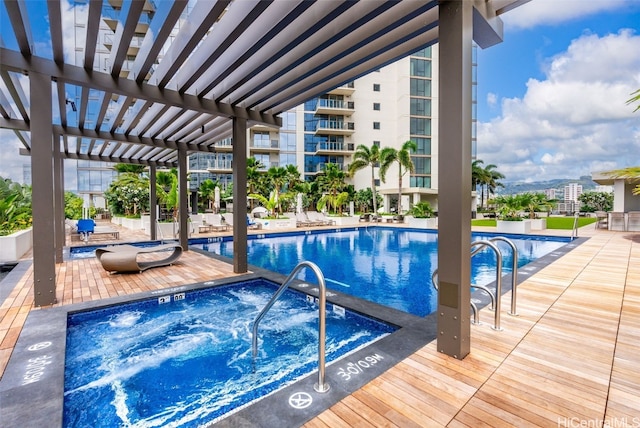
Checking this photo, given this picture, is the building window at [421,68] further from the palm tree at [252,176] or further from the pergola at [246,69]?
the pergola at [246,69]

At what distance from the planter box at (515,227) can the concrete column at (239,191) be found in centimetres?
1350

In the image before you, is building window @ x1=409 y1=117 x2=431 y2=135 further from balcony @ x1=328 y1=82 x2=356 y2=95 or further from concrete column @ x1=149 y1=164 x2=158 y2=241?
concrete column @ x1=149 y1=164 x2=158 y2=241

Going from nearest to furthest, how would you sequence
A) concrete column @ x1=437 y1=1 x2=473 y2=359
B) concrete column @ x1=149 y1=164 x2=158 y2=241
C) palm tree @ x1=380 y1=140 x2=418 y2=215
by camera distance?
1. concrete column @ x1=437 y1=1 x2=473 y2=359
2. concrete column @ x1=149 y1=164 x2=158 y2=241
3. palm tree @ x1=380 y1=140 x2=418 y2=215

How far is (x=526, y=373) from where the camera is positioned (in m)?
2.60

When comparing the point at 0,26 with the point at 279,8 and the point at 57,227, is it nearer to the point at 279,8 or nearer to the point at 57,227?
the point at 279,8

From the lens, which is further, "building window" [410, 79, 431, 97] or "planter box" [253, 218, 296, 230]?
"building window" [410, 79, 431, 97]

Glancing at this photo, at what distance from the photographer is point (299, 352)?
3727mm

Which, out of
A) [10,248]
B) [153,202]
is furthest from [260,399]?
[153,202]

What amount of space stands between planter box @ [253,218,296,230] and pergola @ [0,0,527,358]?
11226 mm

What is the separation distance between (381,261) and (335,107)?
92.0 feet

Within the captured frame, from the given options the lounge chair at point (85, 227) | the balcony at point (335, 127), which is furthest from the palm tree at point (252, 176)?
the lounge chair at point (85, 227)

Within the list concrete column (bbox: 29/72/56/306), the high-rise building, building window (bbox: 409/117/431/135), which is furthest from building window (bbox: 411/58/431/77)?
concrete column (bbox: 29/72/56/306)

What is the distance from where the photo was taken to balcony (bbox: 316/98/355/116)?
3359 centimetres

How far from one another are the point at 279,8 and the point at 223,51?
1.12 m
